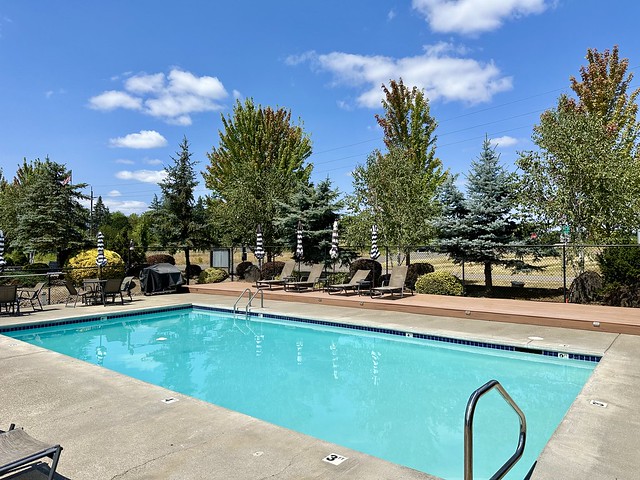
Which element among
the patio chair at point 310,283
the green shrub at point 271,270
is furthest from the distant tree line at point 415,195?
the patio chair at point 310,283

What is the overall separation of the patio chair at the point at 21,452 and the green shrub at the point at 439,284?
1284cm

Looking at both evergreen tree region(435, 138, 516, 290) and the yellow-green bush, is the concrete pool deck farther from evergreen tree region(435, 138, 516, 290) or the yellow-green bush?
the yellow-green bush

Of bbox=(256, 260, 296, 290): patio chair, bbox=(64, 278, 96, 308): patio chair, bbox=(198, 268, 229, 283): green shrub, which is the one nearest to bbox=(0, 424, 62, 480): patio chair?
bbox=(64, 278, 96, 308): patio chair

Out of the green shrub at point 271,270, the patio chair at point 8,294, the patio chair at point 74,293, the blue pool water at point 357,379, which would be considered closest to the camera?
the blue pool water at point 357,379

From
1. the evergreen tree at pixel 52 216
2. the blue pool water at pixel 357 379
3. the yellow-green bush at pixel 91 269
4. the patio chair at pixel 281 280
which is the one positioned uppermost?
the evergreen tree at pixel 52 216

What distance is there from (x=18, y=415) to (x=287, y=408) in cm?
316

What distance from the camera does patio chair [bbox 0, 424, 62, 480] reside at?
7.69 feet

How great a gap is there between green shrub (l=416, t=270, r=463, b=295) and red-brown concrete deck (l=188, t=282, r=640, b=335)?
1.70 ft

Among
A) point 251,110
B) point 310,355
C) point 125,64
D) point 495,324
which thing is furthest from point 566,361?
point 251,110

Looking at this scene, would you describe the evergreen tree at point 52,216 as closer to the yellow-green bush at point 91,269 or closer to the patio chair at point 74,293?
the yellow-green bush at point 91,269

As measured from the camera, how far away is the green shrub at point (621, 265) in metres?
11.3

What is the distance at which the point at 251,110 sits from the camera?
103 feet

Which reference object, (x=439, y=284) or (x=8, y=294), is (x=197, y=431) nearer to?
(x=8, y=294)

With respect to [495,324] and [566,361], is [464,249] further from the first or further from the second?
[566,361]
